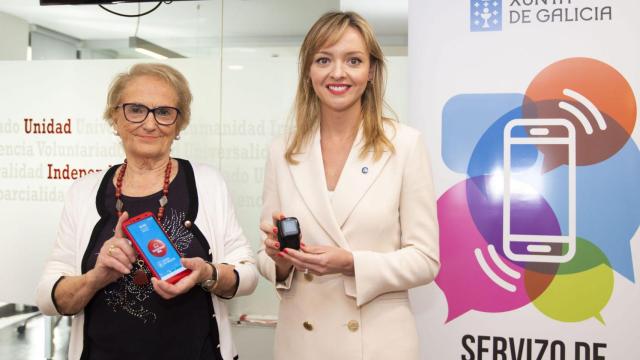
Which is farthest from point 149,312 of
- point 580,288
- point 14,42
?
point 14,42

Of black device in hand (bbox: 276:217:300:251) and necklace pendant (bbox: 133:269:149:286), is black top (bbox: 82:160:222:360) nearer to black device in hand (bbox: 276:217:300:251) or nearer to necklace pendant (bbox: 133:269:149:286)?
necklace pendant (bbox: 133:269:149:286)

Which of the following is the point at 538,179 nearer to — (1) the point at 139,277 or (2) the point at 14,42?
(1) the point at 139,277

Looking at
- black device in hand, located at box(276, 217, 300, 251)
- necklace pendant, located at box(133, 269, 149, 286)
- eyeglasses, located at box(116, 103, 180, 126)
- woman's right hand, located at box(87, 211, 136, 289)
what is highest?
eyeglasses, located at box(116, 103, 180, 126)

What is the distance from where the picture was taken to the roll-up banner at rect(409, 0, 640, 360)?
8.48 ft

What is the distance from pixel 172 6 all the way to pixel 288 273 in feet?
7.64

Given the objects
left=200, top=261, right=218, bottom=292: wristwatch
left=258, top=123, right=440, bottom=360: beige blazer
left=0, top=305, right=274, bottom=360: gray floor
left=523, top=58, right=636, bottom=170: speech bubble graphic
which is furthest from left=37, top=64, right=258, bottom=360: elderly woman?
left=0, top=305, right=274, bottom=360: gray floor

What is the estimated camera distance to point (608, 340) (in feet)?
8.53

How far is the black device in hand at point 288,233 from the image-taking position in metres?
1.57

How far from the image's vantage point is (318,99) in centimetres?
191

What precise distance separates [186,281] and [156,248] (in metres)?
0.14

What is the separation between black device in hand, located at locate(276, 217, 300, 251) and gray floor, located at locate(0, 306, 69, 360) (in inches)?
102

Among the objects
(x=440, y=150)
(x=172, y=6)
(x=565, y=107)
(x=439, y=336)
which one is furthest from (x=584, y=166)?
(x=172, y=6)

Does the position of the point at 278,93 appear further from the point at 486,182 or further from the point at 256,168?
the point at 486,182

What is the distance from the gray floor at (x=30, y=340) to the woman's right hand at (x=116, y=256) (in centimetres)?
211
